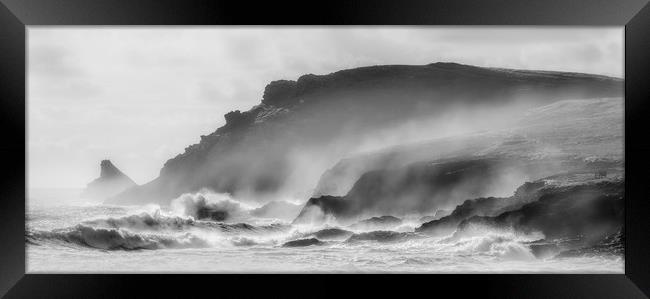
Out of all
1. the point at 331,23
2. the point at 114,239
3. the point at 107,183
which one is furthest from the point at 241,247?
the point at 331,23

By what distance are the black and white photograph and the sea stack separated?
13mm

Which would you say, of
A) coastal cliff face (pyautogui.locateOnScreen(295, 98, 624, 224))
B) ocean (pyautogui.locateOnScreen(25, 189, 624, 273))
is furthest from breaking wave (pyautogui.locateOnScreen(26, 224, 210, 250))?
coastal cliff face (pyautogui.locateOnScreen(295, 98, 624, 224))

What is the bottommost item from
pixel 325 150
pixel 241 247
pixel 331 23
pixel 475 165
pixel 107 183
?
pixel 241 247

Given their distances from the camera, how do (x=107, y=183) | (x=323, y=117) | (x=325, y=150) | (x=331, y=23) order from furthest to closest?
(x=323, y=117) < (x=325, y=150) < (x=107, y=183) < (x=331, y=23)

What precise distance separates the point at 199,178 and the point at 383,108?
165cm

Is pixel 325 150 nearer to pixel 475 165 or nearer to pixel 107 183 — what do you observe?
pixel 475 165

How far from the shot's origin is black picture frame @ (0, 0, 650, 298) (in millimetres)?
5031

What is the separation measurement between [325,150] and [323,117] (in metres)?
0.30

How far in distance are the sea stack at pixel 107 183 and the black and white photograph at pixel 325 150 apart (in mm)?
13

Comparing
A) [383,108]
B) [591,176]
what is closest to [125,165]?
[383,108]

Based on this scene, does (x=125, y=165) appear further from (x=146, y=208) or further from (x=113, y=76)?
(x=113, y=76)

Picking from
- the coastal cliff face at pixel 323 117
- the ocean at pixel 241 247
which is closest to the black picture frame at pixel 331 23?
the ocean at pixel 241 247

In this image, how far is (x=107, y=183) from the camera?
5305mm

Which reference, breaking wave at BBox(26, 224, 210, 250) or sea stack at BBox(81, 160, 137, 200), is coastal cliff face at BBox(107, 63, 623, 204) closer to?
sea stack at BBox(81, 160, 137, 200)
